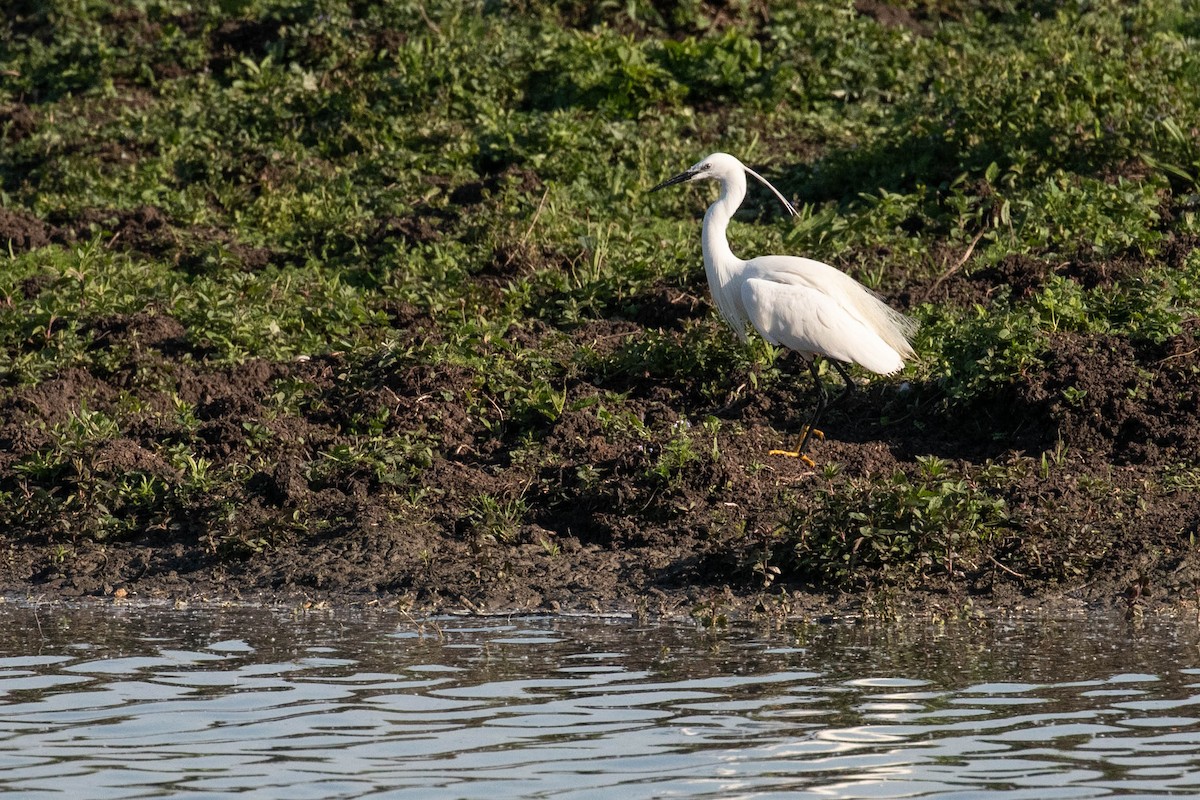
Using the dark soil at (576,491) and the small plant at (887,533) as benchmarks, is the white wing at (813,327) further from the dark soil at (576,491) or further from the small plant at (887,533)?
the small plant at (887,533)

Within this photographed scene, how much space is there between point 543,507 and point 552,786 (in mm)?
3372

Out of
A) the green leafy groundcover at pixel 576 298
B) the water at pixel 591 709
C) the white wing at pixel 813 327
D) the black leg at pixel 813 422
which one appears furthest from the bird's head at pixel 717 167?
the water at pixel 591 709

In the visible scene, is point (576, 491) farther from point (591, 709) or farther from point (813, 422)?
point (591, 709)

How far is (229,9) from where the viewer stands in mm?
14938

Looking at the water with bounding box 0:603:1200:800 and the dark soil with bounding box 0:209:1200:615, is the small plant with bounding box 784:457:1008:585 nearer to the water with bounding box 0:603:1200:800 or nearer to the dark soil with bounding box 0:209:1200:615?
the dark soil with bounding box 0:209:1200:615

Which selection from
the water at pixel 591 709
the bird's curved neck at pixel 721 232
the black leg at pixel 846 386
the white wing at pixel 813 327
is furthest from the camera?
the bird's curved neck at pixel 721 232

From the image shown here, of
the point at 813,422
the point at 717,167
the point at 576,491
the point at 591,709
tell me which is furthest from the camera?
the point at 717,167

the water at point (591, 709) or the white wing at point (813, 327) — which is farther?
the white wing at point (813, 327)

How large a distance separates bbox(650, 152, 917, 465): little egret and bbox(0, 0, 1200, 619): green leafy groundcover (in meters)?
0.21

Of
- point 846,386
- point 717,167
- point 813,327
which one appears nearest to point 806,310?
point 813,327

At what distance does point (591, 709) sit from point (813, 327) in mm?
3620

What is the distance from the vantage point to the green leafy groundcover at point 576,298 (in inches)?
305

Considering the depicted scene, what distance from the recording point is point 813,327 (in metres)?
8.77

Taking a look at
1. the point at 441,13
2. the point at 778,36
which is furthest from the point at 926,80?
the point at 441,13
